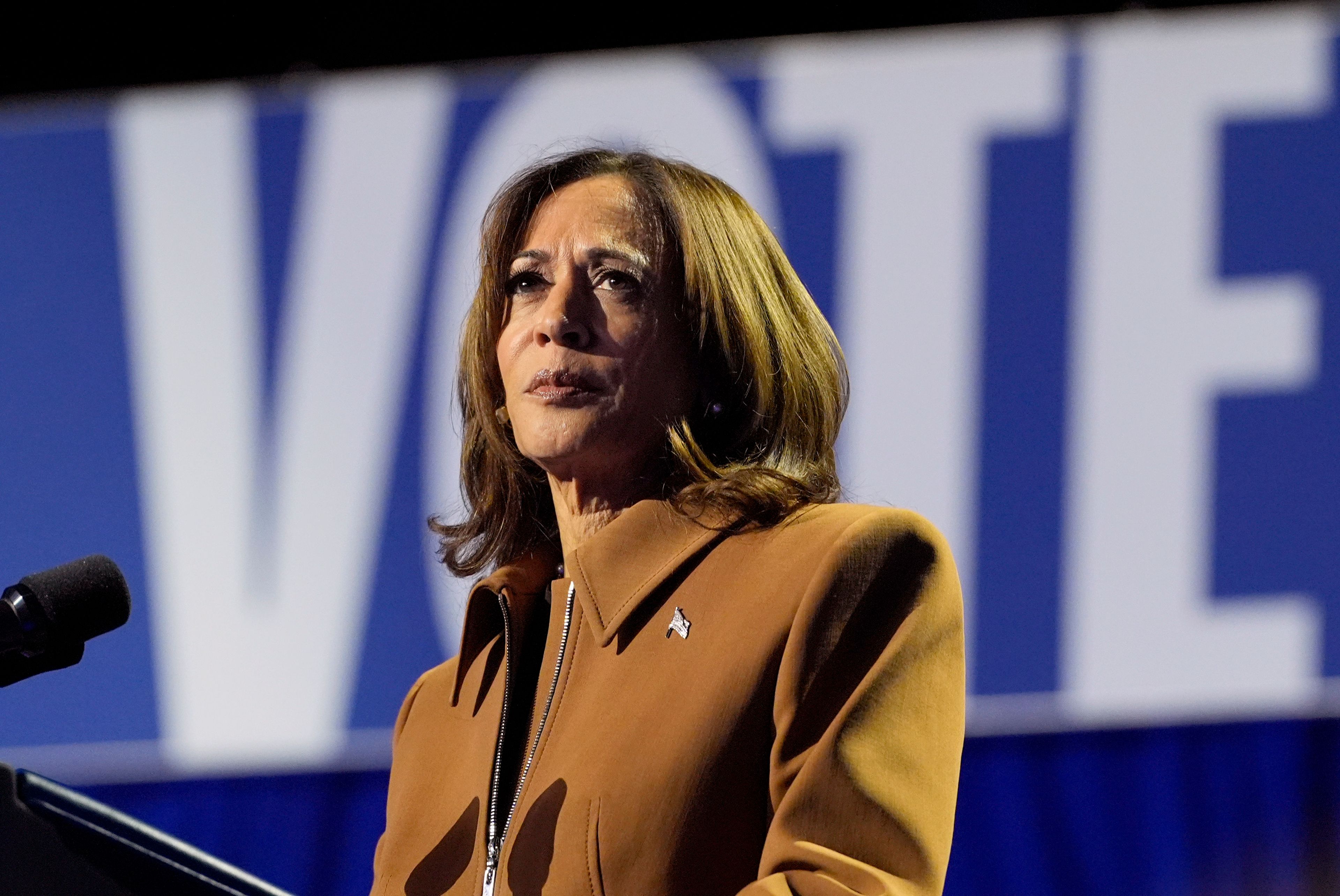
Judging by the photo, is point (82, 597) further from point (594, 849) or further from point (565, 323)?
point (565, 323)

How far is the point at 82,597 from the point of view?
3.14 feet

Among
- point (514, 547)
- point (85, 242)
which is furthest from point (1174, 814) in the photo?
point (85, 242)

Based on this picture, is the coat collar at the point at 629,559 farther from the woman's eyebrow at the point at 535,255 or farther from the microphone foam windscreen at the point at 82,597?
the microphone foam windscreen at the point at 82,597

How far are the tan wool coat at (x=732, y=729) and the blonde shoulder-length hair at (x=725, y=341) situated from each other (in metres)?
0.05

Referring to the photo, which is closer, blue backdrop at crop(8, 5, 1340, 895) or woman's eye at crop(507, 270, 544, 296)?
woman's eye at crop(507, 270, 544, 296)

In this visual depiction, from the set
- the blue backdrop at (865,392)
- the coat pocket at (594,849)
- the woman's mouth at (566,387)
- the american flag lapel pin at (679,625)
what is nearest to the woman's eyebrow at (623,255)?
the woman's mouth at (566,387)

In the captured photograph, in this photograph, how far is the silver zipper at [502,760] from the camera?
3.96 feet

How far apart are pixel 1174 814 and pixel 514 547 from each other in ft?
6.59

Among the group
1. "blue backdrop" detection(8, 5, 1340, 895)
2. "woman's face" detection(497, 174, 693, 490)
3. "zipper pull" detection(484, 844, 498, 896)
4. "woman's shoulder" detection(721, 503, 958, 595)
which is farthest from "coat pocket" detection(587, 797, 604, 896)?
"blue backdrop" detection(8, 5, 1340, 895)

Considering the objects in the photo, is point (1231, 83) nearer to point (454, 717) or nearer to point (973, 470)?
point (973, 470)

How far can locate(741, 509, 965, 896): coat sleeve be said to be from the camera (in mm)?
1034

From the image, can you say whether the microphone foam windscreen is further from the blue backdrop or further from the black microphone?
the blue backdrop

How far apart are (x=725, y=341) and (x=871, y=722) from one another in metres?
0.44

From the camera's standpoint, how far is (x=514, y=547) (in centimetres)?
158
